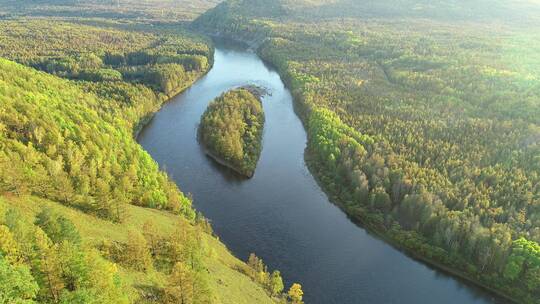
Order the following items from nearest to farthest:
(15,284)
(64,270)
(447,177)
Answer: (15,284) → (64,270) → (447,177)


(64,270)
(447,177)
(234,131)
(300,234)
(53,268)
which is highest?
(53,268)

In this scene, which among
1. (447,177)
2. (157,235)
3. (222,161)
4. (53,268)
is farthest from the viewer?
(222,161)

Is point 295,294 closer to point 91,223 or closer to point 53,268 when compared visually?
point 91,223

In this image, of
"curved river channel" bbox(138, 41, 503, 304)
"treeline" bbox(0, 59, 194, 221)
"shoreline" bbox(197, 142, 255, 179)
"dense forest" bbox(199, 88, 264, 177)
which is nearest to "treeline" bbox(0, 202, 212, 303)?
"treeline" bbox(0, 59, 194, 221)

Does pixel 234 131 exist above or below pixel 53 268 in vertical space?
below

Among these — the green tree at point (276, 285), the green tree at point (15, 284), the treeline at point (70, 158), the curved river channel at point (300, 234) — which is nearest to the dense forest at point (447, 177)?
Answer: the curved river channel at point (300, 234)

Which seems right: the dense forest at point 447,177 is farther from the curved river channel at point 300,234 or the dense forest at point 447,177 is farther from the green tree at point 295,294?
the green tree at point 295,294

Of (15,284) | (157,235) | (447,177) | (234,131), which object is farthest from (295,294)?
(234,131)
